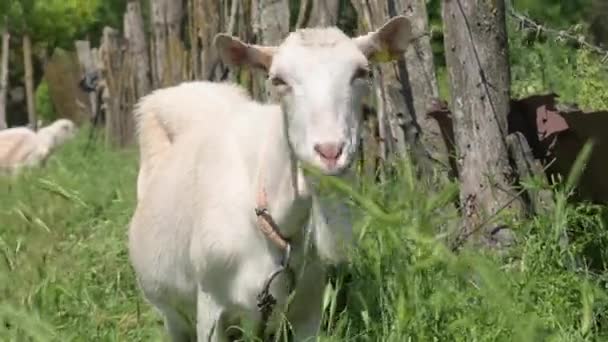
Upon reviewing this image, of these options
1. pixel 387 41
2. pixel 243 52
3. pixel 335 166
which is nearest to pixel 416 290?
pixel 335 166

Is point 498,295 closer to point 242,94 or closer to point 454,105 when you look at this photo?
point 454,105

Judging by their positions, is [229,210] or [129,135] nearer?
[229,210]

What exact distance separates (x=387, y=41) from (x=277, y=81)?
612 mm

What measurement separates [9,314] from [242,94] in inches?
97.6

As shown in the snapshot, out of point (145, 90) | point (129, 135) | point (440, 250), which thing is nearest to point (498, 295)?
point (440, 250)

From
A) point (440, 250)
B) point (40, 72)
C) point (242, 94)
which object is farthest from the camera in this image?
point (40, 72)

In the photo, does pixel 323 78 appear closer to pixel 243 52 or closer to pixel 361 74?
pixel 361 74

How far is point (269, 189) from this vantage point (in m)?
6.00

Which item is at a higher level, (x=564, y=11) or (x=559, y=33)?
(x=559, y=33)

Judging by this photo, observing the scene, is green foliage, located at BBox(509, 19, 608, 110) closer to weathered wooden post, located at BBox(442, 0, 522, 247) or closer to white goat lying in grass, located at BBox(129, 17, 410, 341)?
weathered wooden post, located at BBox(442, 0, 522, 247)

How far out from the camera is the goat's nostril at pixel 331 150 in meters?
5.21

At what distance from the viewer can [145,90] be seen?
21797 mm

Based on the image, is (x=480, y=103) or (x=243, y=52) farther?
(x=480, y=103)

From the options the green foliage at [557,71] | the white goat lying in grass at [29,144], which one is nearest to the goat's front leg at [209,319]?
the green foliage at [557,71]
